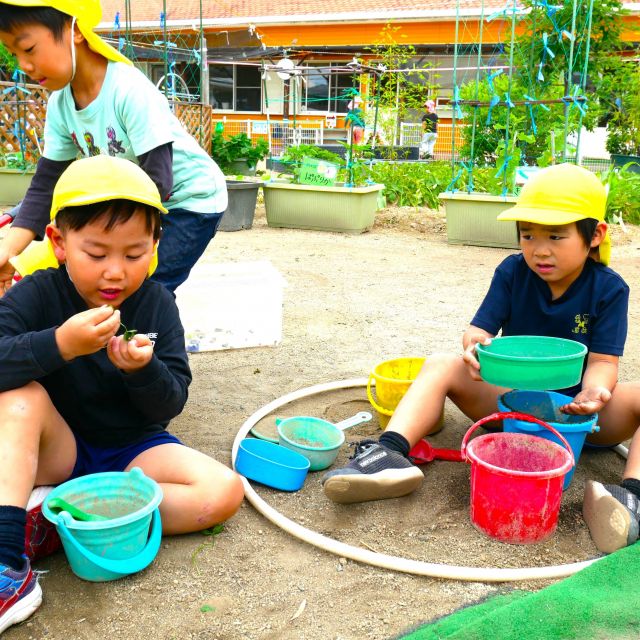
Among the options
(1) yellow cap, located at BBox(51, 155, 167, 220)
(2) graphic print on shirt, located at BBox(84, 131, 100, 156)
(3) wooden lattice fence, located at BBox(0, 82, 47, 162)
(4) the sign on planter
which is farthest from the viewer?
(3) wooden lattice fence, located at BBox(0, 82, 47, 162)

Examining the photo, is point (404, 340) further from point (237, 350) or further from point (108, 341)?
point (108, 341)

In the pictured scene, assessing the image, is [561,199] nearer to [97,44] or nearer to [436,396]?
[436,396]

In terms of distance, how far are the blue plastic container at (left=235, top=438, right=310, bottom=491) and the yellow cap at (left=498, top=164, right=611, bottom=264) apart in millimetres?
995

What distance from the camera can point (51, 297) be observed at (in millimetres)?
1798

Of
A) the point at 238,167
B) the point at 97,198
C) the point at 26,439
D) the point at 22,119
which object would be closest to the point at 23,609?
the point at 26,439

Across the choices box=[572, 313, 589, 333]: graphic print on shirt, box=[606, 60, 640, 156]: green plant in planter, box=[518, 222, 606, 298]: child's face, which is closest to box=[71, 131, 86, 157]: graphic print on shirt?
box=[518, 222, 606, 298]: child's face

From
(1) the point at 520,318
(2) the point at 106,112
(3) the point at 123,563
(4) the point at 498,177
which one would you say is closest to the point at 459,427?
(1) the point at 520,318

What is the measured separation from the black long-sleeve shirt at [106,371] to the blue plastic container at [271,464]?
0.33m

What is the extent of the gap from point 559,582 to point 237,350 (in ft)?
7.08

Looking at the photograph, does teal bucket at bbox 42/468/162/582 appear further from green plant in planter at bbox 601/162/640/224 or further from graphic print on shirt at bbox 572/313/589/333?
green plant in planter at bbox 601/162/640/224

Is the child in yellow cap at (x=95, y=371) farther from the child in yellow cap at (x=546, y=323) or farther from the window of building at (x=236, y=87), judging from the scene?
the window of building at (x=236, y=87)

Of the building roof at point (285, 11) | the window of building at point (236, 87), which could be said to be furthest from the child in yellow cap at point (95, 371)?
the window of building at point (236, 87)

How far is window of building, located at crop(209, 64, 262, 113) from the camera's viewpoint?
17.5 metres

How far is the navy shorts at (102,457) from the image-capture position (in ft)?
6.10
